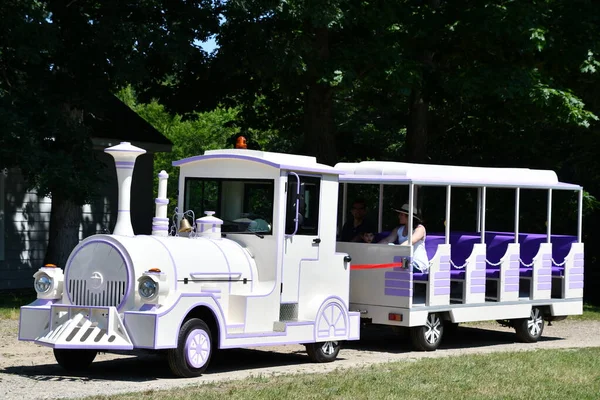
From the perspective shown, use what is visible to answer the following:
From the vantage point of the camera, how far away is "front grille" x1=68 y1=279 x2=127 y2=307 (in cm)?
1108

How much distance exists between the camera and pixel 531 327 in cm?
1638

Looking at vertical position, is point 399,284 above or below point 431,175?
below

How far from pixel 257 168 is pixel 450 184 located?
10.8 ft

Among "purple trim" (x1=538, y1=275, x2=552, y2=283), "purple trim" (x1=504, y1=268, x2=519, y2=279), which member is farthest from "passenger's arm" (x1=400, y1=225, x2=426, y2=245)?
"purple trim" (x1=538, y1=275, x2=552, y2=283)

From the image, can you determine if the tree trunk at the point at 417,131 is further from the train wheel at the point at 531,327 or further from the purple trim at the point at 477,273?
the purple trim at the point at 477,273

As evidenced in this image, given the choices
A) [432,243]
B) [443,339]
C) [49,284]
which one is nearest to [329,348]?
[432,243]

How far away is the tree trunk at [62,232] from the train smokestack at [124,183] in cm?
1067

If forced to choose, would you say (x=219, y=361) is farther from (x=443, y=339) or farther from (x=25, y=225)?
(x=25, y=225)

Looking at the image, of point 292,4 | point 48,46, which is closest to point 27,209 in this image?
point 48,46

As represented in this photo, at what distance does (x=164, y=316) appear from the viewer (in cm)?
1080

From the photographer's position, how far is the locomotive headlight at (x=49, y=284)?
1156 centimetres

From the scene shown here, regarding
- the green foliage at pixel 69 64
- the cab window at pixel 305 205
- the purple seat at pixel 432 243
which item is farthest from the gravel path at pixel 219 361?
the green foliage at pixel 69 64

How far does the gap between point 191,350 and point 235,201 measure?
216 cm

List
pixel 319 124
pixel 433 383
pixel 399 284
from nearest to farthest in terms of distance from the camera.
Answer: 1. pixel 433 383
2. pixel 399 284
3. pixel 319 124
